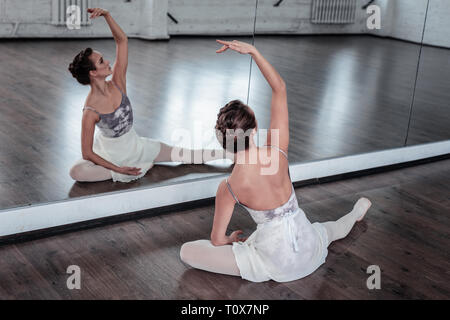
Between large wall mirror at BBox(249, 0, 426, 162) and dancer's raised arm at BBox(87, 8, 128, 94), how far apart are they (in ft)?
3.21

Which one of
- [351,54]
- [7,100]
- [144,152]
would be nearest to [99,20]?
[7,100]

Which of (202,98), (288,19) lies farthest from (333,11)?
(202,98)

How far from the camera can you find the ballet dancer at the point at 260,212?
2.41 metres

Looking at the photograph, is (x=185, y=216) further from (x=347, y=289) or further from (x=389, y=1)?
(x=389, y=1)

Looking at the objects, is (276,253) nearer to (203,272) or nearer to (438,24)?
(203,272)

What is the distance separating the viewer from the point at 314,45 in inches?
153

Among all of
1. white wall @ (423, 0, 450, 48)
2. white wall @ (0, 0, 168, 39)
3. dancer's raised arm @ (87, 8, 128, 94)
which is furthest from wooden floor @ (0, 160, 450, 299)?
white wall @ (423, 0, 450, 48)

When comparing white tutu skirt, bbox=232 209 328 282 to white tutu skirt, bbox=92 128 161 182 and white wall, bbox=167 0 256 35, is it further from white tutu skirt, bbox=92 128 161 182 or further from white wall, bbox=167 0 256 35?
white wall, bbox=167 0 256 35

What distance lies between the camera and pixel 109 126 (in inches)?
127

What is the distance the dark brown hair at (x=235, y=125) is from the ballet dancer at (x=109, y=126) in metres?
0.94

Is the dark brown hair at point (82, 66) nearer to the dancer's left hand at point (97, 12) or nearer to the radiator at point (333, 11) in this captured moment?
the dancer's left hand at point (97, 12)

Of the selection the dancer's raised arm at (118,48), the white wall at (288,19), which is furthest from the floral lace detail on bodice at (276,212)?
the white wall at (288,19)

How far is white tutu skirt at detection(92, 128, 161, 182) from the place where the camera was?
10.6 ft

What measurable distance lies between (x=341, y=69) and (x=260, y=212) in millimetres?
2038
